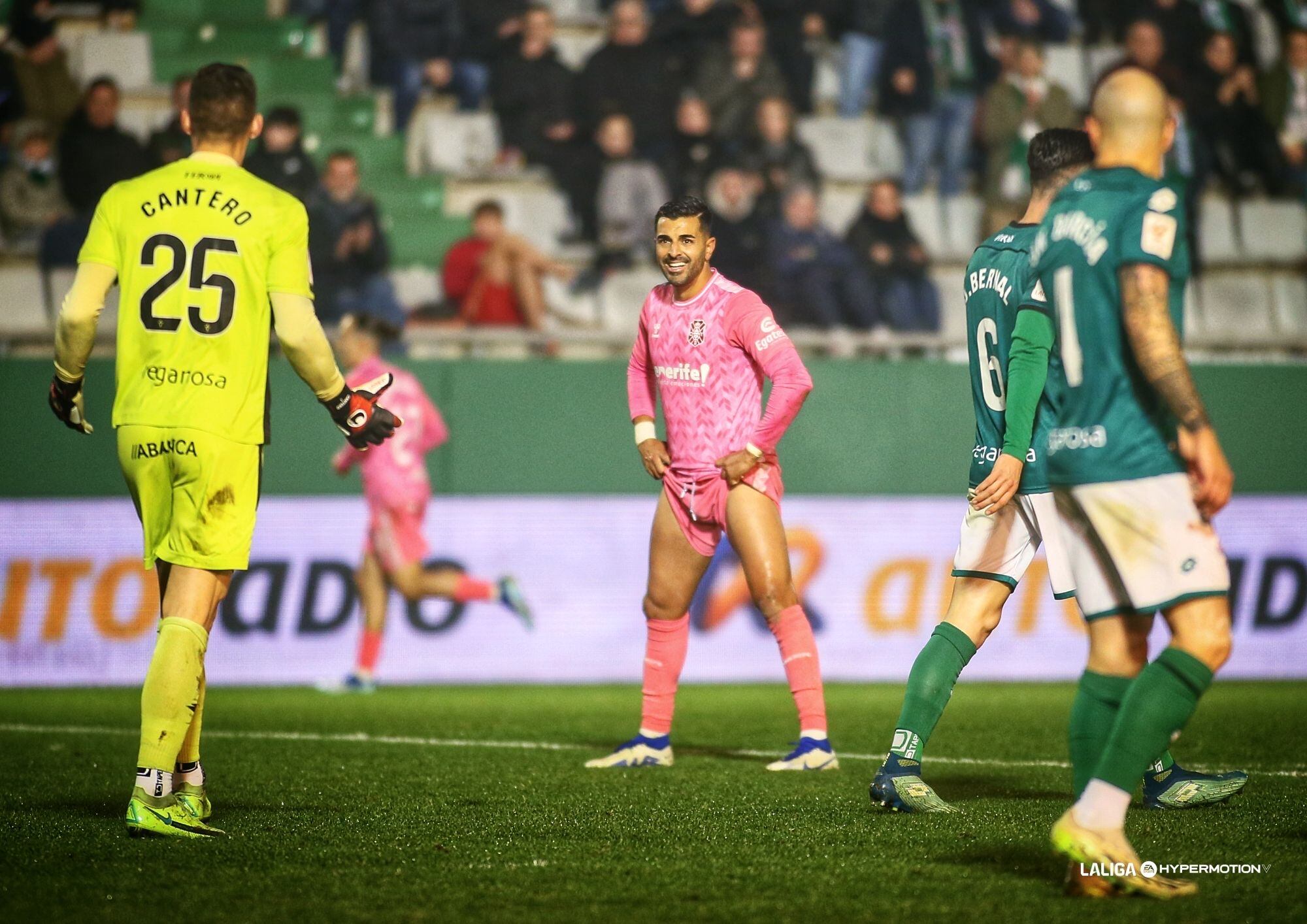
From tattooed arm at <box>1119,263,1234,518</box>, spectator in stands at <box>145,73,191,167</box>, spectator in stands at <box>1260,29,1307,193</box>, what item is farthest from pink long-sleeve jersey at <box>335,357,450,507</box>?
spectator in stands at <box>1260,29,1307,193</box>

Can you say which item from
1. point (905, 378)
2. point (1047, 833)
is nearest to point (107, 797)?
point (1047, 833)

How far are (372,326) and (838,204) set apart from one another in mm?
5600

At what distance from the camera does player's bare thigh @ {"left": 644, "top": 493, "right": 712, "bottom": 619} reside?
7.00 m

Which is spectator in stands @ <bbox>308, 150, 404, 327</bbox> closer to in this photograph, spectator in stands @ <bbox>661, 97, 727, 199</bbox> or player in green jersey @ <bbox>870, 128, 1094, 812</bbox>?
spectator in stands @ <bbox>661, 97, 727, 199</bbox>

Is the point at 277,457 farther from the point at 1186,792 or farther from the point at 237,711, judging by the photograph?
the point at 1186,792

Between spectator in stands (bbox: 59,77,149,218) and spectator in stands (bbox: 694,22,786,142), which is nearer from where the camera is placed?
spectator in stands (bbox: 59,77,149,218)

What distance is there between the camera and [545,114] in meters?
14.6

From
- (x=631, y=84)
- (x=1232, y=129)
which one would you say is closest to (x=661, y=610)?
(x=631, y=84)

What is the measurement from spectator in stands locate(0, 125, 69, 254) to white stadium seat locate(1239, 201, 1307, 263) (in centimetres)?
1045

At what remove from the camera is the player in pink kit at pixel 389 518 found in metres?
11.1

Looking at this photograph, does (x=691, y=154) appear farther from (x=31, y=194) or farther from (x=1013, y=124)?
(x=31, y=194)

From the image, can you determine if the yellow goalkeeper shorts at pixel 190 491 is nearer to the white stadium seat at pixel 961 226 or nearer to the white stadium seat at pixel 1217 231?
the white stadium seat at pixel 961 226

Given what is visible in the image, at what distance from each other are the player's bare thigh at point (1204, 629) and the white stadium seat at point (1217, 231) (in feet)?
38.4

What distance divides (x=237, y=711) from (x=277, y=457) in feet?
9.40
